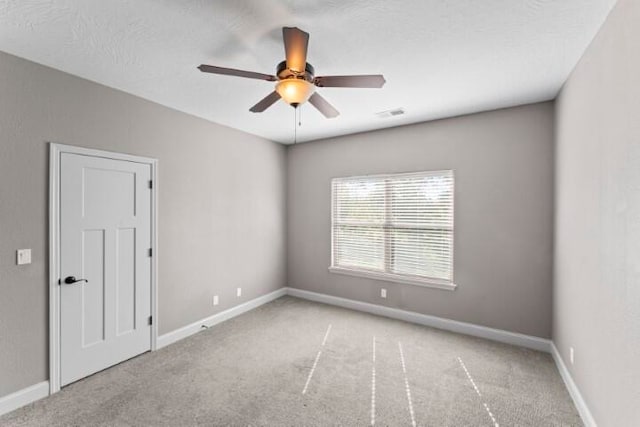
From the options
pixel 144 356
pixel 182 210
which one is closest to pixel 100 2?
pixel 182 210

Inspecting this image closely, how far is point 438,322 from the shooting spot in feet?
12.3

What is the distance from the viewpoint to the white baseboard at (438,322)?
3179 millimetres

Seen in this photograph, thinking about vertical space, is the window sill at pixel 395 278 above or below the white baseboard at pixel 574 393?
above

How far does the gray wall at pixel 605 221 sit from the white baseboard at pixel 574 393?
7 centimetres

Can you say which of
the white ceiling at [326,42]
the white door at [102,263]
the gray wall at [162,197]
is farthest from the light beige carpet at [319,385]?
the white ceiling at [326,42]

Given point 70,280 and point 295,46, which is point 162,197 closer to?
point 70,280

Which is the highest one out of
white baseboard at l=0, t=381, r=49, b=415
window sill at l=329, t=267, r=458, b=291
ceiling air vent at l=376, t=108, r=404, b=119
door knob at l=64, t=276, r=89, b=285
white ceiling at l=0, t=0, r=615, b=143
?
ceiling air vent at l=376, t=108, r=404, b=119

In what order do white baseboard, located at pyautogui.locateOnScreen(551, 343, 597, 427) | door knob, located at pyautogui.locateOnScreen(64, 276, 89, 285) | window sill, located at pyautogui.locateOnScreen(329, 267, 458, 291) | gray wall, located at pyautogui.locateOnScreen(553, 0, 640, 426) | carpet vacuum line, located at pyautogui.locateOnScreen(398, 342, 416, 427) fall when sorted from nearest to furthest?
gray wall, located at pyautogui.locateOnScreen(553, 0, 640, 426) → white baseboard, located at pyautogui.locateOnScreen(551, 343, 597, 427) → carpet vacuum line, located at pyautogui.locateOnScreen(398, 342, 416, 427) → door knob, located at pyautogui.locateOnScreen(64, 276, 89, 285) → window sill, located at pyautogui.locateOnScreen(329, 267, 458, 291)

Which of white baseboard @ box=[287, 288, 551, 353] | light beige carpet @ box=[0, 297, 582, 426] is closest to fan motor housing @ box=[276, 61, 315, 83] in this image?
light beige carpet @ box=[0, 297, 582, 426]

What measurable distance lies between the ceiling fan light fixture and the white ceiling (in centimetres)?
37

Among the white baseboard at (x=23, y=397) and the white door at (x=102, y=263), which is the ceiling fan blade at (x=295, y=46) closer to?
the white door at (x=102, y=263)

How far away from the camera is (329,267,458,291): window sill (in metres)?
3.69

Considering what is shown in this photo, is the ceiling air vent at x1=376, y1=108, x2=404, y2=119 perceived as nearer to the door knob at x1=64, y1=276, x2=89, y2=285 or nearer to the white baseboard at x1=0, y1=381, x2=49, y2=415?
the door knob at x1=64, y1=276, x2=89, y2=285

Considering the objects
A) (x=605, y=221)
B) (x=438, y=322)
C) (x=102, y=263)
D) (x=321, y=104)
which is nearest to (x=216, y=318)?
(x=102, y=263)
